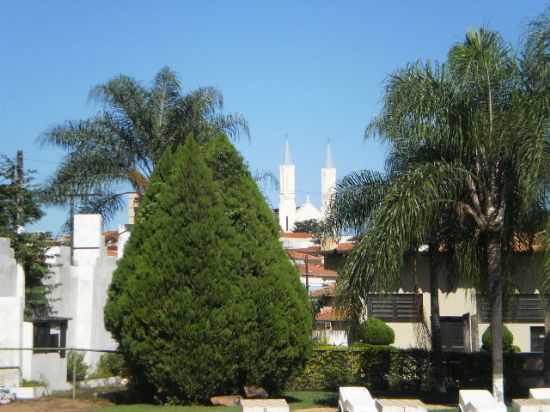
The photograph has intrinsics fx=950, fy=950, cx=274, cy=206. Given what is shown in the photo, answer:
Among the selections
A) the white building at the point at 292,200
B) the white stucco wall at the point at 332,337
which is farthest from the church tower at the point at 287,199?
the white stucco wall at the point at 332,337

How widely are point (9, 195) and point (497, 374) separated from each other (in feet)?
45.2

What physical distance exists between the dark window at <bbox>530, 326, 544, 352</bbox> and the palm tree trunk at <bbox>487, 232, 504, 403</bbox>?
13395mm

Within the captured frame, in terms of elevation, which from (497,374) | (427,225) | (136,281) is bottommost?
(497,374)

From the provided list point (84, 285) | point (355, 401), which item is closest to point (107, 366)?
point (84, 285)

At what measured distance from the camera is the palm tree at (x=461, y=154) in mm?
17250

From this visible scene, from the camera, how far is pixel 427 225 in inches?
715

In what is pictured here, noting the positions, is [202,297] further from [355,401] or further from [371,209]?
[371,209]

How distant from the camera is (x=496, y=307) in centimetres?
1841

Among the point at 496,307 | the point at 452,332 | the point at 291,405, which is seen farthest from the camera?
the point at 452,332

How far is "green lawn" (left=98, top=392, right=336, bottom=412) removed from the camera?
16964 millimetres

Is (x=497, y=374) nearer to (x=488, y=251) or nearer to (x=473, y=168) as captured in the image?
(x=488, y=251)

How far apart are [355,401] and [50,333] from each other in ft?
41.1

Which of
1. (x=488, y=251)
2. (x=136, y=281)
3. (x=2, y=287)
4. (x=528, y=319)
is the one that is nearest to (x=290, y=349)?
(x=136, y=281)

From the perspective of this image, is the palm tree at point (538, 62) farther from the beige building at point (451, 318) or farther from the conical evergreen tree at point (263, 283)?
the beige building at point (451, 318)
